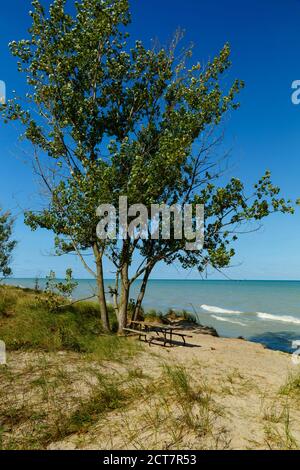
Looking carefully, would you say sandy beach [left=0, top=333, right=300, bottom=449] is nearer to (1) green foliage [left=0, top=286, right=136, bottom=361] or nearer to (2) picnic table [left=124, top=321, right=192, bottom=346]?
(1) green foliage [left=0, top=286, right=136, bottom=361]

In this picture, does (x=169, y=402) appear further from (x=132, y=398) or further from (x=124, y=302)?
(x=124, y=302)

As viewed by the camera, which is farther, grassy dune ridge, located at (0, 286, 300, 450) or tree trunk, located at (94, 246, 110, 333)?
tree trunk, located at (94, 246, 110, 333)

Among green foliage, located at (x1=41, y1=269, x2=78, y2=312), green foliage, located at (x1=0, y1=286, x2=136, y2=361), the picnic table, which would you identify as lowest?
the picnic table

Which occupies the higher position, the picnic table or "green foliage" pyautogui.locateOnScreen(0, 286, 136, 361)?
"green foliage" pyautogui.locateOnScreen(0, 286, 136, 361)

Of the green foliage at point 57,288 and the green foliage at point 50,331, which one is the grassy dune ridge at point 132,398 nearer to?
the green foliage at point 50,331

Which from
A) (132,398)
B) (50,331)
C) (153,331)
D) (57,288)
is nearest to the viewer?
(132,398)

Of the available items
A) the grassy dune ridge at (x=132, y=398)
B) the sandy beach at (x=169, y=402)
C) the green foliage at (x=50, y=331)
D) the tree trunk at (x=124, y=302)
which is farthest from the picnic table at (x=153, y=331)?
the sandy beach at (x=169, y=402)

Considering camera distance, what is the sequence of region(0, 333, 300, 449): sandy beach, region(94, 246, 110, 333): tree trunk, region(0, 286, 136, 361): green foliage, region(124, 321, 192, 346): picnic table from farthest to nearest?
region(94, 246, 110, 333): tree trunk, region(124, 321, 192, 346): picnic table, region(0, 286, 136, 361): green foliage, region(0, 333, 300, 449): sandy beach

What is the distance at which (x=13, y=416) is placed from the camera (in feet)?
20.9

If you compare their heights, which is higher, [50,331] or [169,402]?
[50,331]

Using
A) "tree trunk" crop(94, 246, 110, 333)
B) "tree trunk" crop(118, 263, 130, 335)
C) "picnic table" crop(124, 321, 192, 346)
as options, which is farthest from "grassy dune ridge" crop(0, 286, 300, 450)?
"tree trunk" crop(118, 263, 130, 335)

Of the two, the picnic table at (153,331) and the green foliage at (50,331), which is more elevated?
the green foliage at (50,331)

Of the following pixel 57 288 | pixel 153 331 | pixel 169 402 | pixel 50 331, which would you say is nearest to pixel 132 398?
pixel 169 402

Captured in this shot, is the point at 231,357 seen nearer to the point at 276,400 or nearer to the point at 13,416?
the point at 276,400
